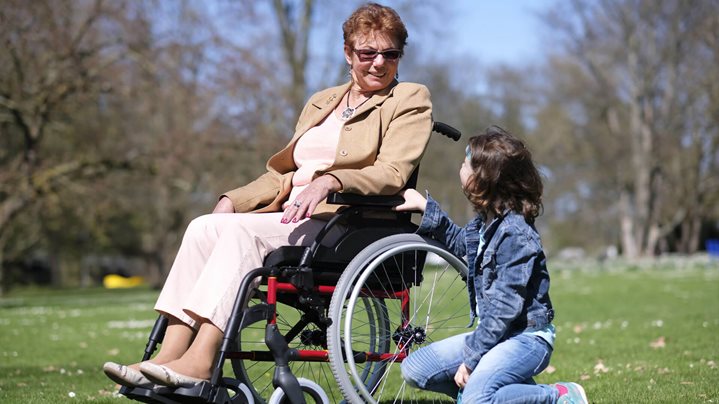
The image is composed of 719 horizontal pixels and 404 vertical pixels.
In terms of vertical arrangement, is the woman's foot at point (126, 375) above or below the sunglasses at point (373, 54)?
below

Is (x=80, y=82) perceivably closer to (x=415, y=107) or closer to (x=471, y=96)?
(x=415, y=107)

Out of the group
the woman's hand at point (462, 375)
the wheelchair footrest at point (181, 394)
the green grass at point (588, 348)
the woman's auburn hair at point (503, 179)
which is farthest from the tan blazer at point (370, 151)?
the green grass at point (588, 348)

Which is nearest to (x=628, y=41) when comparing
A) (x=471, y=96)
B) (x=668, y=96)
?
(x=668, y=96)

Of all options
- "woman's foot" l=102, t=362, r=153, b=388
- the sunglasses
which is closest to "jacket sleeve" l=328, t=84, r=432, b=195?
the sunglasses

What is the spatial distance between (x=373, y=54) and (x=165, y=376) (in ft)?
5.29

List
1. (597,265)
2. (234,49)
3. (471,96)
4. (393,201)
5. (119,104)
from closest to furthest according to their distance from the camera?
(393,201) → (234,49) → (119,104) → (597,265) → (471,96)

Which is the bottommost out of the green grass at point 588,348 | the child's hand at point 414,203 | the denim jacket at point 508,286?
the green grass at point 588,348

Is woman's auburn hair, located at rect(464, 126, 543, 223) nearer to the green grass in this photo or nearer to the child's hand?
the child's hand

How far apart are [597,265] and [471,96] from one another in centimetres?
959

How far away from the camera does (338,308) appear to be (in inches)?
132

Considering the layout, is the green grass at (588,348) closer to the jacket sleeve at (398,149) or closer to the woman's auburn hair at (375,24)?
the jacket sleeve at (398,149)

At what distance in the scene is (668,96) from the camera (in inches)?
1119

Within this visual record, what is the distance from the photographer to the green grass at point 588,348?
15.1 ft

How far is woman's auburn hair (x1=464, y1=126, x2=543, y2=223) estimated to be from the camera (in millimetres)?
3369
